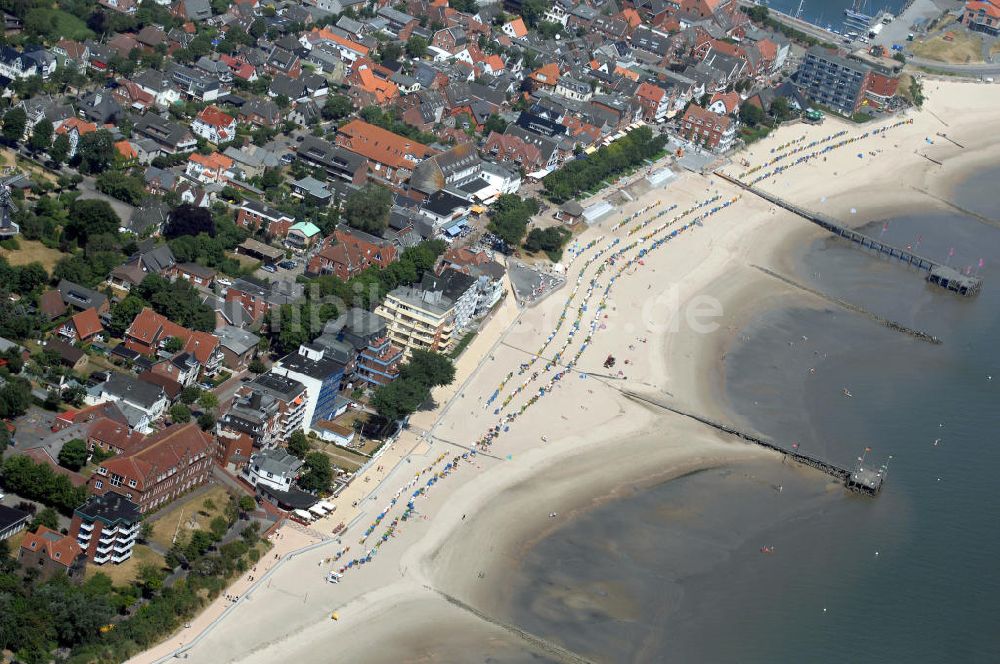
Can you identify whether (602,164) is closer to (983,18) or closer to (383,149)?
(383,149)

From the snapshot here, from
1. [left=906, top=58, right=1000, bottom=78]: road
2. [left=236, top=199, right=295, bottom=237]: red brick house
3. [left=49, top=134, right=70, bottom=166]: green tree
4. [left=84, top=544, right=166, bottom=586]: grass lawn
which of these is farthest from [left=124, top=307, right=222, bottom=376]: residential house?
[left=906, top=58, right=1000, bottom=78]: road

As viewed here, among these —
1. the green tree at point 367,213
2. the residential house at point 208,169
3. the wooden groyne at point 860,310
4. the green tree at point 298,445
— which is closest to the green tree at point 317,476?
the green tree at point 298,445

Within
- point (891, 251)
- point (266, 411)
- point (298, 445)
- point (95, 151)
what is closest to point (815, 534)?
point (298, 445)

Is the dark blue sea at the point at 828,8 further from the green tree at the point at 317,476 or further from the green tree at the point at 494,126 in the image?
the green tree at the point at 317,476

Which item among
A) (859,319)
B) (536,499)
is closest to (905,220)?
(859,319)

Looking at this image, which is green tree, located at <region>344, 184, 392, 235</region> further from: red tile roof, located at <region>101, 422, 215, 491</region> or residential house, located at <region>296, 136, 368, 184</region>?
red tile roof, located at <region>101, 422, 215, 491</region>
